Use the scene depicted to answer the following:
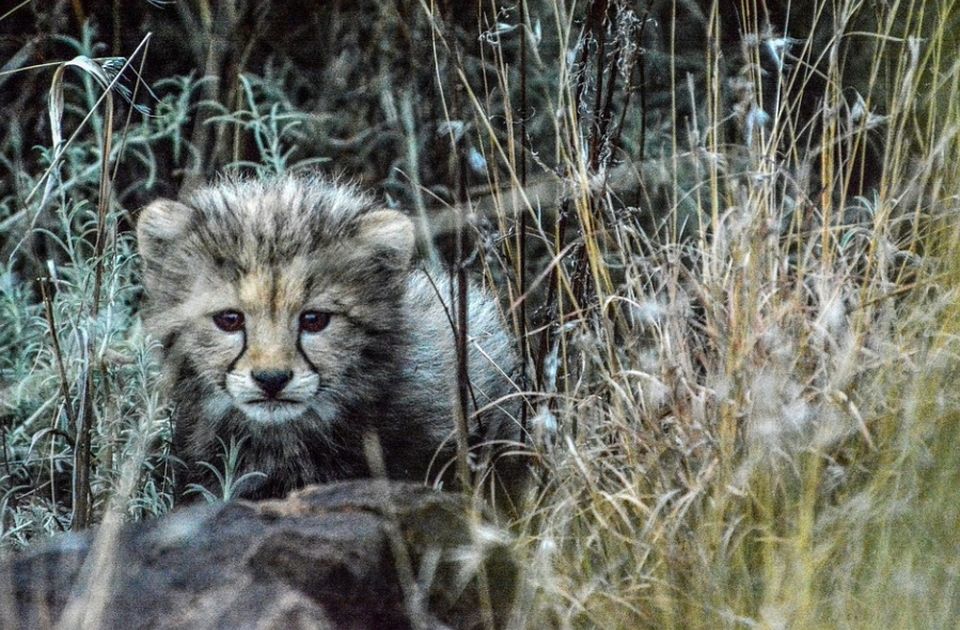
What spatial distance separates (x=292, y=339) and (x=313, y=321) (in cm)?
10

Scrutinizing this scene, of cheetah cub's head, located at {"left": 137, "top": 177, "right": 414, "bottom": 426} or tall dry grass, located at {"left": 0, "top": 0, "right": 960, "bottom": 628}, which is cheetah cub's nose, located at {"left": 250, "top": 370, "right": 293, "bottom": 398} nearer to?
cheetah cub's head, located at {"left": 137, "top": 177, "right": 414, "bottom": 426}

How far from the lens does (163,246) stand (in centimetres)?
399

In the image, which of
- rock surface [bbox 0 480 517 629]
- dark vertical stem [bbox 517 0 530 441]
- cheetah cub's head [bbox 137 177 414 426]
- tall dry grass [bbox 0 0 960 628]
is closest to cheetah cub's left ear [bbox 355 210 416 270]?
cheetah cub's head [bbox 137 177 414 426]

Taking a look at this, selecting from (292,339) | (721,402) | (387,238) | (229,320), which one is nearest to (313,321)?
(292,339)

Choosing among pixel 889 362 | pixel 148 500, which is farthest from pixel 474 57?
pixel 889 362

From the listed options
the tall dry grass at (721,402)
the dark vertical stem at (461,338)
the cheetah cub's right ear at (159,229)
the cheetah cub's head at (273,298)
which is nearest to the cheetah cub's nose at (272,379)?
the cheetah cub's head at (273,298)

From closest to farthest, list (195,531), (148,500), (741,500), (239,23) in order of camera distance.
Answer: (195,531) < (741,500) < (148,500) < (239,23)

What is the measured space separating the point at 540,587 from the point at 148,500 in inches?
50.4

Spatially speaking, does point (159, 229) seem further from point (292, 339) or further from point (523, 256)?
point (523, 256)

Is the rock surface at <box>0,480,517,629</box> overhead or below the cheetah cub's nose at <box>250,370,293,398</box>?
below

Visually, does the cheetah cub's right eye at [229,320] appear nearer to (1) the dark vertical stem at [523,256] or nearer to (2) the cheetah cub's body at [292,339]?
(2) the cheetah cub's body at [292,339]

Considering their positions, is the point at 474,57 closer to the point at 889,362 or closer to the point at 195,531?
the point at 889,362

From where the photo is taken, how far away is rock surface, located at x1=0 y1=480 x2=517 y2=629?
269 cm

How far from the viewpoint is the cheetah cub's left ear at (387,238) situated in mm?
3967
